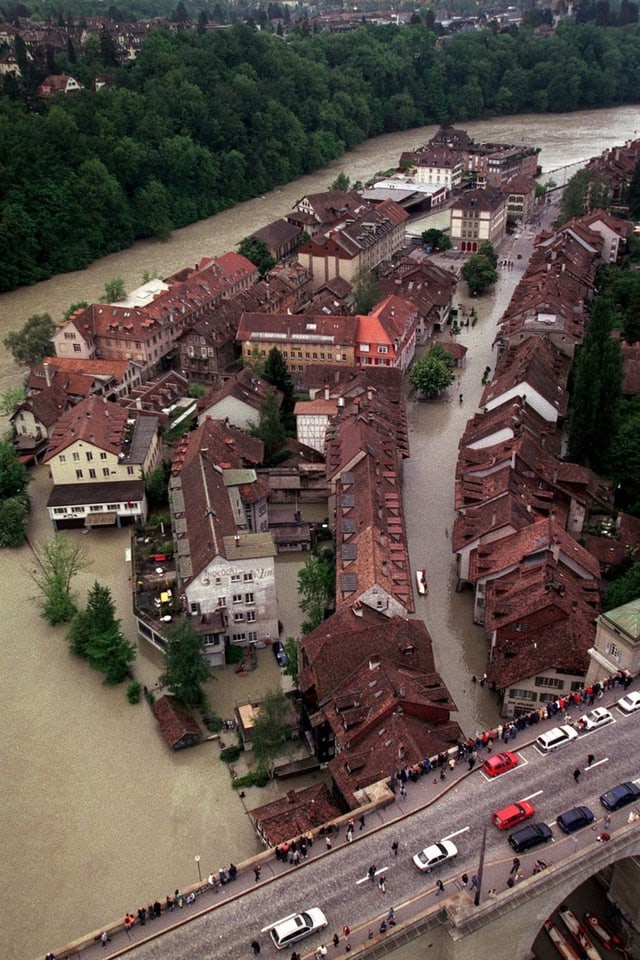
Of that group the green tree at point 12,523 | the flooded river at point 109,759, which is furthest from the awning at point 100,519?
the green tree at point 12,523

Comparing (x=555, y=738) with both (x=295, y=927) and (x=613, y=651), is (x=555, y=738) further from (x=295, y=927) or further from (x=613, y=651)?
(x=295, y=927)

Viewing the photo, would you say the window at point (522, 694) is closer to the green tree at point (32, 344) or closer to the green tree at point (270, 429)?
the green tree at point (270, 429)

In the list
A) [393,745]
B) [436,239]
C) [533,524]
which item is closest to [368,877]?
[393,745]

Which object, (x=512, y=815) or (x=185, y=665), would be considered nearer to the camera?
(x=512, y=815)

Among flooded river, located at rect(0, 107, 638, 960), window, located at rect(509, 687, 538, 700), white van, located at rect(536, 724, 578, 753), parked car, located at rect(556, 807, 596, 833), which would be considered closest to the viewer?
parked car, located at rect(556, 807, 596, 833)

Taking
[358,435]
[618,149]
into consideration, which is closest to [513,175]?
[618,149]

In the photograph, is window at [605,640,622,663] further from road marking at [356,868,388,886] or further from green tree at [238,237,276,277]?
green tree at [238,237,276,277]

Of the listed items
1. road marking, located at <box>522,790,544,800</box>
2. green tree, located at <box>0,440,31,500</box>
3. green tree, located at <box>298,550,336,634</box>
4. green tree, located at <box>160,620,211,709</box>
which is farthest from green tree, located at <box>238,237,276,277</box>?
road marking, located at <box>522,790,544,800</box>
